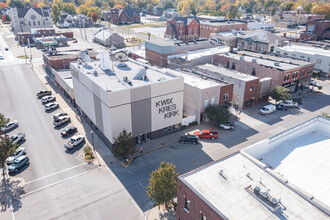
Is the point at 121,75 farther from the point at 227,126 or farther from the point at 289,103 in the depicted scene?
the point at 289,103

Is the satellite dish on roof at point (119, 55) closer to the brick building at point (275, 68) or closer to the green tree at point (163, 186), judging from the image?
the green tree at point (163, 186)

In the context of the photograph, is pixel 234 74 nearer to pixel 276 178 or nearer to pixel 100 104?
pixel 100 104

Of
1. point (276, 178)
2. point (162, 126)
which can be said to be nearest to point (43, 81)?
point (162, 126)

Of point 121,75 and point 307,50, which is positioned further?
point 307,50

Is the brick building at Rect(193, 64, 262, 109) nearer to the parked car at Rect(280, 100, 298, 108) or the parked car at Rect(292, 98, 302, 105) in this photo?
the parked car at Rect(280, 100, 298, 108)

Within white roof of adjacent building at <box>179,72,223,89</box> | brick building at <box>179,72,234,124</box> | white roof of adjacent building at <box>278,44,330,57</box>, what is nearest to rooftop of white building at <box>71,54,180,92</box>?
brick building at <box>179,72,234,124</box>

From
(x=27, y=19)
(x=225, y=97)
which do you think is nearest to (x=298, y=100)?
(x=225, y=97)
